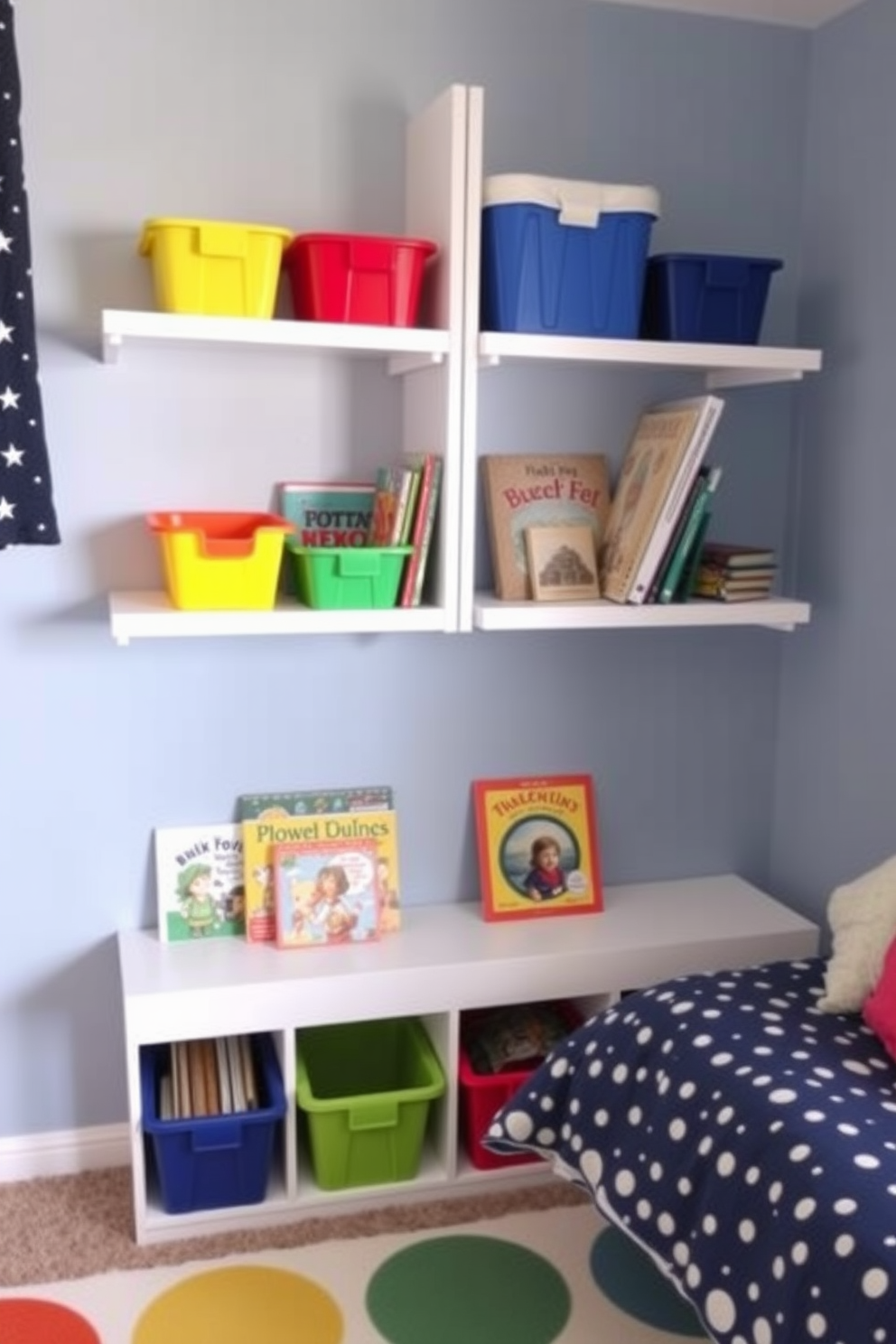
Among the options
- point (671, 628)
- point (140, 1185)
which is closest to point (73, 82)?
point (671, 628)

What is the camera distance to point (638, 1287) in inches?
80.0

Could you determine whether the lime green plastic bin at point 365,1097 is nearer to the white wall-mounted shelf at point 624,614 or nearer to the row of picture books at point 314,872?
the row of picture books at point 314,872

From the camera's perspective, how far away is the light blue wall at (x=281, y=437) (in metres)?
2.11

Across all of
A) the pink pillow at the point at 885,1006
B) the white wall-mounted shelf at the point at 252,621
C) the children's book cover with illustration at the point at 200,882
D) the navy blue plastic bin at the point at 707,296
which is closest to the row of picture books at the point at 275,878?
the children's book cover with illustration at the point at 200,882

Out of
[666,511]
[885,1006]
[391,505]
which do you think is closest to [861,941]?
[885,1006]

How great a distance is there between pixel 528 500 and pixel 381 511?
289 millimetres

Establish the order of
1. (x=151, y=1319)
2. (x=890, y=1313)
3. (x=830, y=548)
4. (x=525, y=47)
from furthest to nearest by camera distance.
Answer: (x=830, y=548) < (x=525, y=47) < (x=151, y=1319) < (x=890, y=1313)

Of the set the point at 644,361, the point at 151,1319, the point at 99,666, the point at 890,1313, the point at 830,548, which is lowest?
the point at 151,1319

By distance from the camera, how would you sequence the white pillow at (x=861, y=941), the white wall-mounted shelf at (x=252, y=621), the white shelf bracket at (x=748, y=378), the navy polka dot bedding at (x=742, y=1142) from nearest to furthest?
the navy polka dot bedding at (x=742, y=1142) → the white pillow at (x=861, y=941) → the white wall-mounted shelf at (x=252, y=621) → the white shelf bracket at (x=748, y=378)

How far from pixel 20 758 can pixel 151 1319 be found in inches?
36.2

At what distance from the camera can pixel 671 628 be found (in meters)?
2.51

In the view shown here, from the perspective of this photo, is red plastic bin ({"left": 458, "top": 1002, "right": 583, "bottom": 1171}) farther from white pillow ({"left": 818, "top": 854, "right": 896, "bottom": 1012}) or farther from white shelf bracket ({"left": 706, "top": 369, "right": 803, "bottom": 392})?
white shelf bracket ({"left": 706, "top": 369, "right": 803, "bottom": 392})

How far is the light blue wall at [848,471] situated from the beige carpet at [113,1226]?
884mm

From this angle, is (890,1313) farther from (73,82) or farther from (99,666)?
(73,82)
